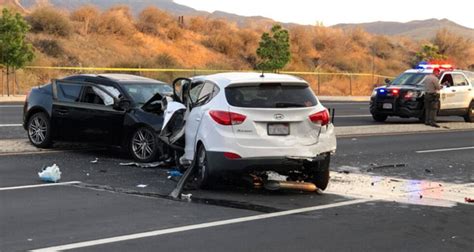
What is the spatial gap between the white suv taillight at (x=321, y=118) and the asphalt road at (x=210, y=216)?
102 cm

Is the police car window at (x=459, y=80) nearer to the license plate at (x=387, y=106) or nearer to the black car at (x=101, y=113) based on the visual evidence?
the license plate at (x=387, y=106)

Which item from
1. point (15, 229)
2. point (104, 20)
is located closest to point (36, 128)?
point (15, 229)

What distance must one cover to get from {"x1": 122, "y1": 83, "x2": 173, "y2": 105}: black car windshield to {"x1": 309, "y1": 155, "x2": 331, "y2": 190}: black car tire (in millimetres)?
4295

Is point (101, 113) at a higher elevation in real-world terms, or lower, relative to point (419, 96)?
higher

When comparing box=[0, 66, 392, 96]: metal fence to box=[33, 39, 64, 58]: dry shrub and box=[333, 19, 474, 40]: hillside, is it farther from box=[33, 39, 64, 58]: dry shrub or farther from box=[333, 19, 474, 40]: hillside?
box=[333, 19, 474, 40]: hillside

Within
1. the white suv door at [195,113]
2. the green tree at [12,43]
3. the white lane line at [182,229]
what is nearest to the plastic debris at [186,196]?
the white suv door at [195,113]

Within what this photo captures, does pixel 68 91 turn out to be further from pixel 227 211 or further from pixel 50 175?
pixel 227 211

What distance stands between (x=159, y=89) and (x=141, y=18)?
4859 centimetres

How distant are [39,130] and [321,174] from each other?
6541 mm

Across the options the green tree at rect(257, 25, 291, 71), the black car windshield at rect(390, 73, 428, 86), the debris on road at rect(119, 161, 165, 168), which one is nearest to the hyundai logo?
the debris on road at rect(119, 161, 165, 168)

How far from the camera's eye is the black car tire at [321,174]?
953 centimetres

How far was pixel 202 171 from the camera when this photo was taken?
9578mm

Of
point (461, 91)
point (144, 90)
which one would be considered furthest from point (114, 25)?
point (144, 90)

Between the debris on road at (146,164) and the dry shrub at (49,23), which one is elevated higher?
the dry shrub at (49,23)
